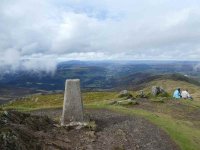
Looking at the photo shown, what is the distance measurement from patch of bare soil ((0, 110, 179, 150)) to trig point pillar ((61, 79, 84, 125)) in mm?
1916

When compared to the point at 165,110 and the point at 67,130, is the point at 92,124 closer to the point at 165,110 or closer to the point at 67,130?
the point at 67,130

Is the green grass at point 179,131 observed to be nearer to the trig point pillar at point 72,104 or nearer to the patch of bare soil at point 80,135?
the patch of bare soil at point 80,135

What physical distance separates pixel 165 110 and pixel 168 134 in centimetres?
1566

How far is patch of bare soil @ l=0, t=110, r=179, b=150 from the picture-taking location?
2153cm

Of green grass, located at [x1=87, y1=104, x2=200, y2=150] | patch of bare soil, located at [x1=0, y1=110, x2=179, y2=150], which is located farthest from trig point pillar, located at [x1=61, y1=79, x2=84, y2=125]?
green grass, located at [x1=87, y1=104, x2=200, y2=150]

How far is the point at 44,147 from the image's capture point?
22234mm

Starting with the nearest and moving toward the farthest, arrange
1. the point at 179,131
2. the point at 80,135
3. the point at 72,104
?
the point at 80,135 < the point at 179,131 < the point at 72,104

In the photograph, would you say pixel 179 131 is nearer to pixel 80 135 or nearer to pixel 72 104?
pixel 80 135

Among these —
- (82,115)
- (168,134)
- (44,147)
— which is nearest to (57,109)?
(82,115)

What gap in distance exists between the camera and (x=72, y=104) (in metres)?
33.0

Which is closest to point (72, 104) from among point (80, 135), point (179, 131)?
point (80, 135)

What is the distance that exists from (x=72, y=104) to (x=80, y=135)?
199 inches

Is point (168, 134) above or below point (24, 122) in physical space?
below

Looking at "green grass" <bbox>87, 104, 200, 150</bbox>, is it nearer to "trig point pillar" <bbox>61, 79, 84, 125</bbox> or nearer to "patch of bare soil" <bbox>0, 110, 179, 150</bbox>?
"patch of bare soil" <bbox>0, 110, 179, 150</bbox>
